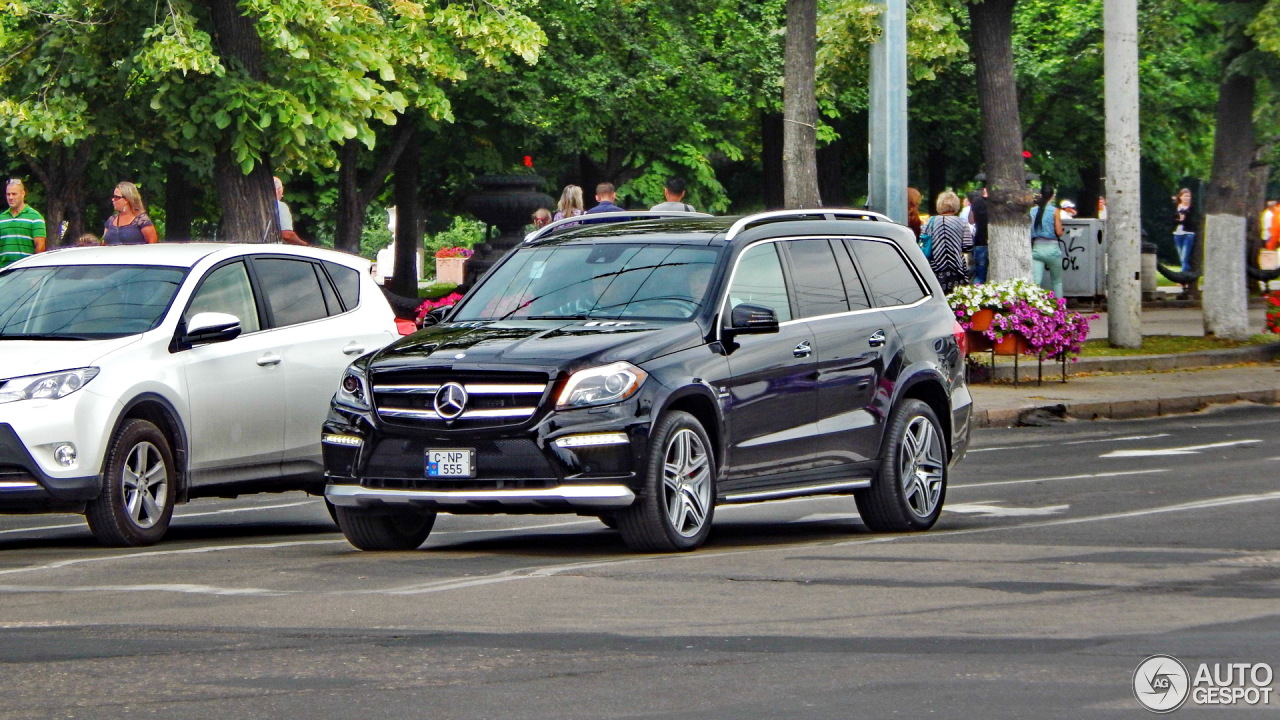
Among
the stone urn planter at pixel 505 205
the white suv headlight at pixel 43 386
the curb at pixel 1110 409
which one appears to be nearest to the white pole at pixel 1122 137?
the curb at pixel 1110 409

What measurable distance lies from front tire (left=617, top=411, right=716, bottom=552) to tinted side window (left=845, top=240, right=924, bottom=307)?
2044 mm

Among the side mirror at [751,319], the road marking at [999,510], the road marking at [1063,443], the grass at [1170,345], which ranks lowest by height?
the road marking at [1063,443]

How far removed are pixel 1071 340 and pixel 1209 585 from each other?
13407mm

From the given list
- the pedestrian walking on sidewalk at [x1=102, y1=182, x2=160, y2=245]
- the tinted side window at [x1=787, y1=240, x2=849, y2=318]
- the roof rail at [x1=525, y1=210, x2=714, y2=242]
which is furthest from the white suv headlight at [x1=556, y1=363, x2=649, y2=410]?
the pedestrian walking on sidewalk at [x1=102, y1=182, x2=160, y2=245]

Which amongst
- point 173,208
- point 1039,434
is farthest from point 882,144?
point 173,208

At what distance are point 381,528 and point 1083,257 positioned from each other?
27.1 metres

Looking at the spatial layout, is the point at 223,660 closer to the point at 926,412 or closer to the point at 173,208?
the point at 926,412

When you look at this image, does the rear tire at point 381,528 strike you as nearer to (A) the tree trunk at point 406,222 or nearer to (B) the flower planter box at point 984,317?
(B) the flower planter box at point 984,317

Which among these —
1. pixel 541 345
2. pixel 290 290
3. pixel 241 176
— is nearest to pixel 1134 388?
pixel 241 176

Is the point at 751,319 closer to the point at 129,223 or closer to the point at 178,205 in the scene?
the point at 129,223

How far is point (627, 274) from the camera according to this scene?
1082cm

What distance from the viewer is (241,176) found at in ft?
72.5

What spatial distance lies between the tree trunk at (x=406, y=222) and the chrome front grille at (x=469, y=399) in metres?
31.8

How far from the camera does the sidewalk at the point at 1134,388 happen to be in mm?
20250
